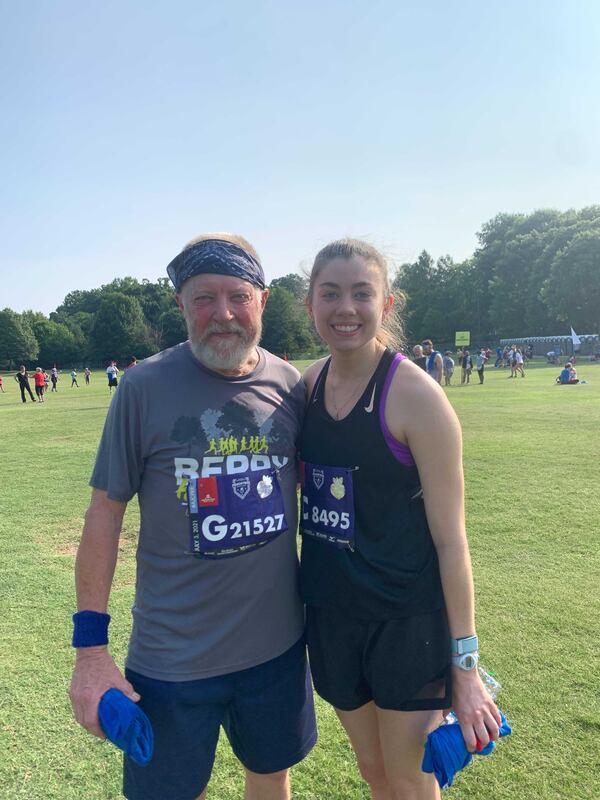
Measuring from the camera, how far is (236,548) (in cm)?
200

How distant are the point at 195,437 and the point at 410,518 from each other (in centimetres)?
85

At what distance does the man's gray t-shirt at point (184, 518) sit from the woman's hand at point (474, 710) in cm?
68

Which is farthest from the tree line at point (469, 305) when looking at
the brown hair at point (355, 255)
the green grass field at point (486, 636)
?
the brown hair at point (355, 255)

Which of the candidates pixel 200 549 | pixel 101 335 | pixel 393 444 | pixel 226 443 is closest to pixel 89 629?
pixel 200 549

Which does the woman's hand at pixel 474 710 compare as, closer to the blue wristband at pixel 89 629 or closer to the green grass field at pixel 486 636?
the green grass field at pixel 486 636

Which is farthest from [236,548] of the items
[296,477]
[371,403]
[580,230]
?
[580,230]

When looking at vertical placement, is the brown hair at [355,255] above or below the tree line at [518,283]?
below

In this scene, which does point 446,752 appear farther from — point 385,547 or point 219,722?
point 219,722

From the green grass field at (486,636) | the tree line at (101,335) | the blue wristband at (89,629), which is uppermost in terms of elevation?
the tree line at (101,335)

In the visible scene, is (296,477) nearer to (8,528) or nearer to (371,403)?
(371,403)

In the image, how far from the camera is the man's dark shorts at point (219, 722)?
1948 mm

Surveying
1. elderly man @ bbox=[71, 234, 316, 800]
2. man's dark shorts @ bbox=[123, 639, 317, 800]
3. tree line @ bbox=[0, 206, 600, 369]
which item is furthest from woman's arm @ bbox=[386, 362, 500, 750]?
tree line @ bbox=[0, 206, 600, 369]

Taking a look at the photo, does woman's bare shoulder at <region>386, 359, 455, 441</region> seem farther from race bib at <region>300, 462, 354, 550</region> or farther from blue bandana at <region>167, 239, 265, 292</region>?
blue bandana at <region>167, 239, 265, 292</region>

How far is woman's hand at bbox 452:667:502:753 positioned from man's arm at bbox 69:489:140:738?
1.13 meters
